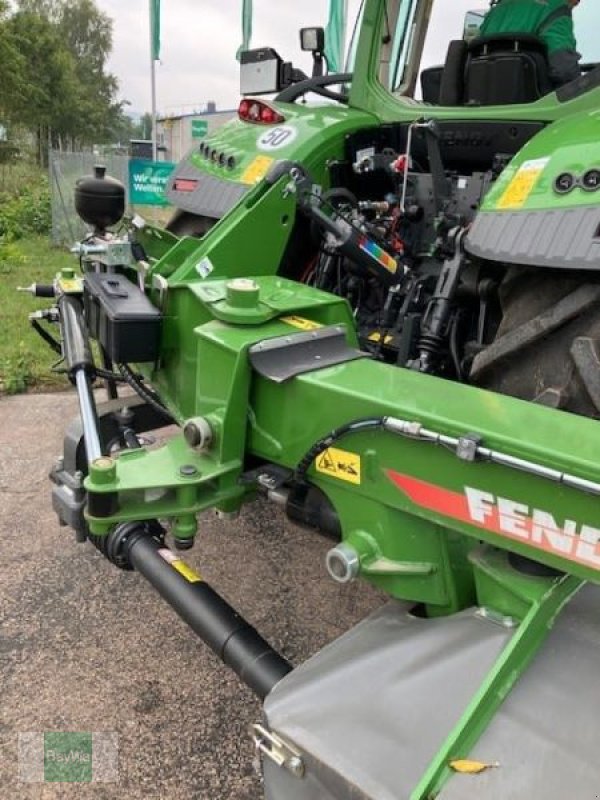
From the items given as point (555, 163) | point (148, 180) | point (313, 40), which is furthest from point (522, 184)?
point (148, 180)

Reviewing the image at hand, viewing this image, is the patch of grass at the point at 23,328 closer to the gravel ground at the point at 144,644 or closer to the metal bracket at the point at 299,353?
the gravel ground at the point at 144,644

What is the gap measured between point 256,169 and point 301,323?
4.07 feet

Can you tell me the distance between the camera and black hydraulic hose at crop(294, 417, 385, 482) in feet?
4.99

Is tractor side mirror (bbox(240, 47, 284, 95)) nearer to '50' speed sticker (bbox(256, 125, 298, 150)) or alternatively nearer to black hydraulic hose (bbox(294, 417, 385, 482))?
'50' speed sticker (bbox(256, 125, 298, 150))

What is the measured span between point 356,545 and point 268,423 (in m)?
0.37

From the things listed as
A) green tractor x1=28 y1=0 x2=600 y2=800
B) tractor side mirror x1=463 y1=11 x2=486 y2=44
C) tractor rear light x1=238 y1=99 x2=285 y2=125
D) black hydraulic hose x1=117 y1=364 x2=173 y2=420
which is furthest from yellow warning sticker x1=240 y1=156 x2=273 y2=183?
tractor side mirror x1=463 y1=11 x2=486 y2=44

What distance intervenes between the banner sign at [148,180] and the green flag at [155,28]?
85.4 inches

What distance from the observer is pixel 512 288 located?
203 centimetres

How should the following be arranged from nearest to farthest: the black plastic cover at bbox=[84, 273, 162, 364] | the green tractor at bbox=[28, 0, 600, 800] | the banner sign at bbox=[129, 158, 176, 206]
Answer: the green tractor at bbox=[28, 0, 600, 800] < the black plastic cover at bbox=[84, 273, 162, 364] < the banner sign at bbox=[129, 158, 176, 206]

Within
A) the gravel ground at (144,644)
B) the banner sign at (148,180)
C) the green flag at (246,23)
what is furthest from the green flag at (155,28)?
the gravel ground at (144,644)

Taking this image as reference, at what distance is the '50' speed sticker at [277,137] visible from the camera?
2.92 m

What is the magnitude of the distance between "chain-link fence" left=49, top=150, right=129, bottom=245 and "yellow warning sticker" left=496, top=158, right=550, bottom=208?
10.5 meters

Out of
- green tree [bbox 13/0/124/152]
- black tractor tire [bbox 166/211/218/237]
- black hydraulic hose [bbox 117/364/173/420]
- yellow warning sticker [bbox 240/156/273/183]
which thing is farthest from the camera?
green tree [bbox 13/0/124/152]

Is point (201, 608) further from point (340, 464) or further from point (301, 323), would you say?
point (301, 323)
